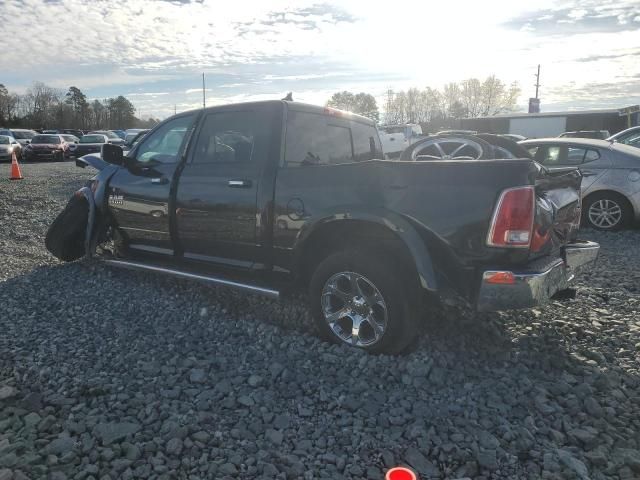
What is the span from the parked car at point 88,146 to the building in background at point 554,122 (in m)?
34.1

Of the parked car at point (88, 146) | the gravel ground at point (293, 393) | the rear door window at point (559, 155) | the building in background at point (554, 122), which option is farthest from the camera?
the building in background at point (554, 122)

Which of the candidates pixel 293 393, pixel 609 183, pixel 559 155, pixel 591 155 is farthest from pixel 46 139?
pixel 293 393

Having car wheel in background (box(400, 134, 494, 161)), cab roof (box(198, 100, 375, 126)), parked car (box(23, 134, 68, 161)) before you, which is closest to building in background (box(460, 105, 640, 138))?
parked car (box(23, 134, 68, 161))

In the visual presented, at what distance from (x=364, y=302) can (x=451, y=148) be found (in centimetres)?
190

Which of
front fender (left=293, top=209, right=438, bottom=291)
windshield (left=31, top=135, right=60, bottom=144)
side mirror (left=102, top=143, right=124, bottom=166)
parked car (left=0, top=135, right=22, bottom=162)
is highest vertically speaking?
windshield (left=31, top=135, right=60, bottom=144)

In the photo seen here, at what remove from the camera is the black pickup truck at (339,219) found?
3.11 m

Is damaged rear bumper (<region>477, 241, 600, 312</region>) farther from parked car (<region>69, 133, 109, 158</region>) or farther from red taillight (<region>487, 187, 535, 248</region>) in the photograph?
parked car (<region>69, 133, 109, 158</region>)

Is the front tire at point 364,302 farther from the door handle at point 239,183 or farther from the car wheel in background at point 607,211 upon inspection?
the car wheel in background at point 607,211

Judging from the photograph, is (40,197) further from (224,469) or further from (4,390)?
(224,469)

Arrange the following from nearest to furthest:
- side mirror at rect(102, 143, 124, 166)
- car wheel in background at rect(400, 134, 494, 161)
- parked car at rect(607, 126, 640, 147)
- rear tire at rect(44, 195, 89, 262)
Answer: car wheel in background at rect(400, 134, 494, 161) < side mirror at rect(102, 143, 124, 166) < rear tire at rect(44, 195, 89, 262) < parked car at rect(607, 126, 640, 147)

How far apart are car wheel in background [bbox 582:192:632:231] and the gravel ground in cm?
362

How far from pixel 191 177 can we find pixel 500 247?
2.74 m

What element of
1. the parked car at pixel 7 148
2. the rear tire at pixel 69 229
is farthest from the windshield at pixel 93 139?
the rear tire at pixel 69 229

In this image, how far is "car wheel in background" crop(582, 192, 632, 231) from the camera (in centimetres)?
786
